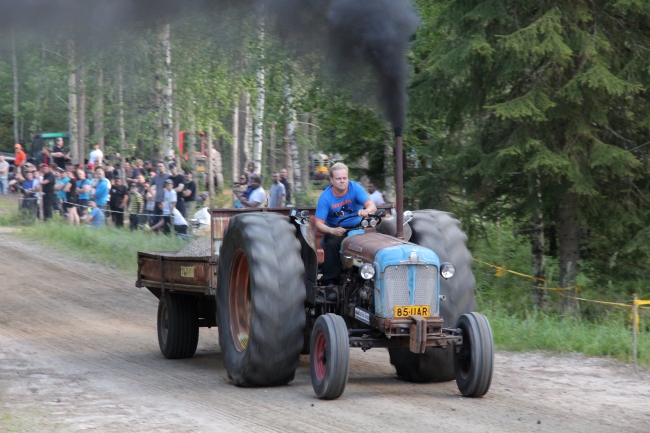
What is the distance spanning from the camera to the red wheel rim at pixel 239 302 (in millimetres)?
7906

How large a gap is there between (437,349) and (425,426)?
4.95 ft

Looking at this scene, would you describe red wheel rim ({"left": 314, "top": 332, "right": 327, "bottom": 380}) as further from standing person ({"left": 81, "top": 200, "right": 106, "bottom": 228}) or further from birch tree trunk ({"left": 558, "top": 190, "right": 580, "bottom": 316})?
standing person ({"left": 81, "top": 200, "right": 106, "bottom": 228})

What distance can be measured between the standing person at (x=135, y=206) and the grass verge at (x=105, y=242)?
276 millimetres

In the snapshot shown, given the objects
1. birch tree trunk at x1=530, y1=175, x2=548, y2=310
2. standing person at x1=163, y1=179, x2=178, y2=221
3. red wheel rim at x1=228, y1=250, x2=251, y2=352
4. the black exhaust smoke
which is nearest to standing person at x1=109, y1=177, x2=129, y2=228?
standing person at x1=163, y1=179, x2=178, y2=221

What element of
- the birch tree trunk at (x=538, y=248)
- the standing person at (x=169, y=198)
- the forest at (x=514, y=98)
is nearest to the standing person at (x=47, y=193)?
the standing person at (x=169, y=198)

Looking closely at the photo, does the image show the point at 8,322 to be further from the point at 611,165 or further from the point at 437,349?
the point at 611,165

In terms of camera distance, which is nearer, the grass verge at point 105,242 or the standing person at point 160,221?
the grass verge at point 105,242

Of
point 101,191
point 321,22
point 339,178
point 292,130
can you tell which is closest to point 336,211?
point 339,178

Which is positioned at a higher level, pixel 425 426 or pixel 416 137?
pixel 416 137

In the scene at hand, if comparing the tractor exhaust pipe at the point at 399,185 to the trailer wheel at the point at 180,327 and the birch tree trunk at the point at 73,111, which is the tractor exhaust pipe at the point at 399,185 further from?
the birch tree trunk at the point at 73,111

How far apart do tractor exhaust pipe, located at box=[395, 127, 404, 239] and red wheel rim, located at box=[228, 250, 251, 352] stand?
1.41 meters

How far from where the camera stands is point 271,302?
714 cm

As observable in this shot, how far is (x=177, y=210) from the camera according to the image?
1828 centimetres

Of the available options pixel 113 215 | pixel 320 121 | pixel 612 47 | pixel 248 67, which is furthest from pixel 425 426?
pixel 113 215
